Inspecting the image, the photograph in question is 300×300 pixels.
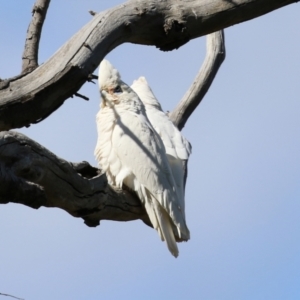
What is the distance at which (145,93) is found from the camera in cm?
480

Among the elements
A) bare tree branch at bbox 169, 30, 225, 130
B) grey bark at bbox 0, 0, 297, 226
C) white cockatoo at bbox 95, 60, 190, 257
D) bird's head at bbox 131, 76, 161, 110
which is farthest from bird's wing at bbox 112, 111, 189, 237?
grey bark at bbox 0, 0, 297, 226

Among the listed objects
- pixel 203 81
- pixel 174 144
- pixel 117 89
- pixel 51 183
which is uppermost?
pixel 203 81

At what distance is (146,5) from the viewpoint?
7.50ft

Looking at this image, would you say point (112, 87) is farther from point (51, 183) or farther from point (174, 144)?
point (51, 183)

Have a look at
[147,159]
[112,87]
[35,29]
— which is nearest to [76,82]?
[35,29]

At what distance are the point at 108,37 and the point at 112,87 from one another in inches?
86.0

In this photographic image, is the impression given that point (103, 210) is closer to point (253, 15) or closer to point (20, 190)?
point (20, 190)

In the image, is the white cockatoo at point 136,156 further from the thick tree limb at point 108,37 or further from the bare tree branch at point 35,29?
the thick tree limb at point 108,37

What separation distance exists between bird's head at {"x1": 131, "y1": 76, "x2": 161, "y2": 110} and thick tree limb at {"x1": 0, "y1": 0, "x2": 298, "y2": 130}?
94.9 inches

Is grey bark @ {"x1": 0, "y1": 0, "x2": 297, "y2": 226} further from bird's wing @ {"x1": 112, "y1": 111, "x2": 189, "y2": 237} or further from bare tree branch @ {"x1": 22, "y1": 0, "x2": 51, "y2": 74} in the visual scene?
bird's wing @ {"x1": 112, "y1": 111, "x2": 189, "y2": 237}

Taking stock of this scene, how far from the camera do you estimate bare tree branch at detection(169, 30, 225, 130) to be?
4.36 m

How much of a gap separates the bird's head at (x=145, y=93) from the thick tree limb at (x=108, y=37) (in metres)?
→ 2.41

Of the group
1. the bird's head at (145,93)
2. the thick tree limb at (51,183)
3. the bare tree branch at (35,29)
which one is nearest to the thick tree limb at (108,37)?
the thick tree limb at (51,183)

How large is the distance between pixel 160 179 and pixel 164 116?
0.58m
